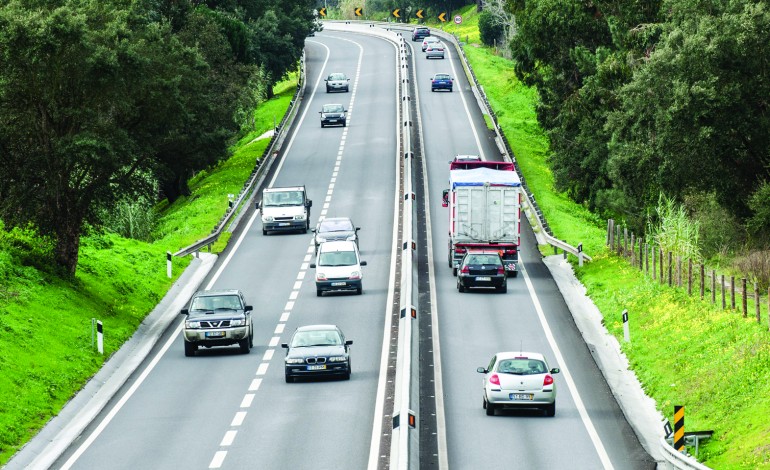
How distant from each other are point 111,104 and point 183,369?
12.1 metres

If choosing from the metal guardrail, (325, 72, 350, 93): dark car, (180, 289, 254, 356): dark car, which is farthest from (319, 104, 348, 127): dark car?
(180, 289, 254, 356): dark car

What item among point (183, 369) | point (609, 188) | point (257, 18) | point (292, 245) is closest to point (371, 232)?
point (292, 245)

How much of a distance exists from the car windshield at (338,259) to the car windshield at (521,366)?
55.8 ft

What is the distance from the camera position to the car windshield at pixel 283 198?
197 ft

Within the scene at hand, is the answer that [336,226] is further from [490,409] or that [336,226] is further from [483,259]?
[490,409]

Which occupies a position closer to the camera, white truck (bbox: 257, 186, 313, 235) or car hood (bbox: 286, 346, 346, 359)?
car hood (bbox: 286, 346, 346, 359)

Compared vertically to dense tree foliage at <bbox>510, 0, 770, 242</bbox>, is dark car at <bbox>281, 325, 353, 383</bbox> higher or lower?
lower

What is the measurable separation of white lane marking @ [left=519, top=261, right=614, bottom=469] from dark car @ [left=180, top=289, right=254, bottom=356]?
8728 mm

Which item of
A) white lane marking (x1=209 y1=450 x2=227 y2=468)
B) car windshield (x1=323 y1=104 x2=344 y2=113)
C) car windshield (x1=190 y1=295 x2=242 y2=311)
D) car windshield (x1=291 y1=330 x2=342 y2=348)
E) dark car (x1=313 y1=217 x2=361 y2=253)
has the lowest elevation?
car windshield (x1=323 y1=104 x2=344 y2=113)

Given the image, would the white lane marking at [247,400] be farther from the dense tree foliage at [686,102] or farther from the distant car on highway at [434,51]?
the distant car on highway at [434,51]

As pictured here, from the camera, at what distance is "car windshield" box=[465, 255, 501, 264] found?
1834 inches

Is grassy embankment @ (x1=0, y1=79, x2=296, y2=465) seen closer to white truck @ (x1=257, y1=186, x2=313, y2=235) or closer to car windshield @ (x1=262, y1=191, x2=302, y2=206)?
white truck @ (x1=257, y1=186, x2=313, y2=235)

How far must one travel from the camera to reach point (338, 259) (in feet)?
154

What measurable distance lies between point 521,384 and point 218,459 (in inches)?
280
